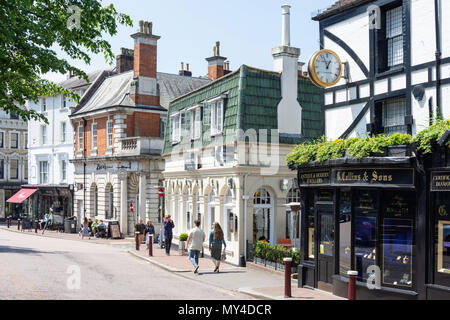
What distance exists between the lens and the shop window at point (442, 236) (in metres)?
12.2

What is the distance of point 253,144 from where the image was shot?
22.0 m

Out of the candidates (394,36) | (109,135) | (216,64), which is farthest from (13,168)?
(394,36)

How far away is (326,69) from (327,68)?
42mm

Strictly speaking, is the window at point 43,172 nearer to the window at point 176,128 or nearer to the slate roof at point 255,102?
the window at point 176,128

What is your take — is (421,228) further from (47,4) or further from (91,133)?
(91,133)

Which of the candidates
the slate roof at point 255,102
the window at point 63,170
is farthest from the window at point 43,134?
the slate roof at point 255,102

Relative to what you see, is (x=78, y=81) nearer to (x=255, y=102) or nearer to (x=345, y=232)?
(x=255, y=102)

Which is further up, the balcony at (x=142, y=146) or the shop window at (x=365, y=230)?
the balcony at (x=142, y=146)

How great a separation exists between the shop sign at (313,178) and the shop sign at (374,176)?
41 cm

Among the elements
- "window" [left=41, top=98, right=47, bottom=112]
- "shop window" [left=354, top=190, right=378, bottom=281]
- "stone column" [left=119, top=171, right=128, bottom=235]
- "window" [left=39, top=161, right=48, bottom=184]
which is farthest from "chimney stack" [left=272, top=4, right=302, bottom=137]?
"window" [left=41, top=98, right=47, bottom=112]

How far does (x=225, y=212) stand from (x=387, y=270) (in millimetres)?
10655

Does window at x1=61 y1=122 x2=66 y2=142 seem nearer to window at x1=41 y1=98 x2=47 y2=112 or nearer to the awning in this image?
window at x1=41 y1=98 x2=47 y2=112

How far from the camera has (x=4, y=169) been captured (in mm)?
59219

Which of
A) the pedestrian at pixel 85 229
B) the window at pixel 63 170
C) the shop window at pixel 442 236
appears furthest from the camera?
the window at pixel 63 170
